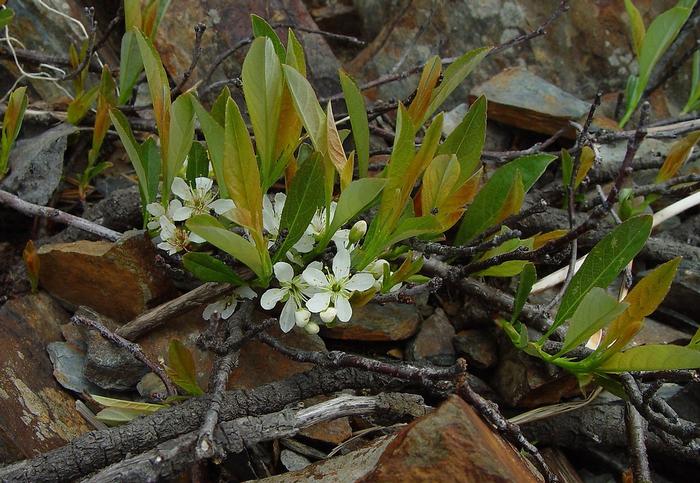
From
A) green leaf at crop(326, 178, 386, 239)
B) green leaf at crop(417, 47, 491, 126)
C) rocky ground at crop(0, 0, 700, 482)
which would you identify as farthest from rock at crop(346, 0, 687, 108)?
green leaf at crop(326, 178, 386, 239)

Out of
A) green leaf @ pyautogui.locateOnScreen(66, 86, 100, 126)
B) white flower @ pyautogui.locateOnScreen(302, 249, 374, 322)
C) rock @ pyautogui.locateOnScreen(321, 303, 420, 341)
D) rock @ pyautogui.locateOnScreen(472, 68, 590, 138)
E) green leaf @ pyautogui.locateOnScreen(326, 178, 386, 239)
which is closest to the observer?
green leaf @ pyautogui.locateOnScreen(326, 178, 386, 239)

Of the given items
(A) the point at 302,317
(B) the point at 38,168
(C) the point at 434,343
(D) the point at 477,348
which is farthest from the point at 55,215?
(D) the point at 477,348

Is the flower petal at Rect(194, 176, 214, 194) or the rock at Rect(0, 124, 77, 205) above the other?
the flower petal at Rect(194, 176, 214, 194)

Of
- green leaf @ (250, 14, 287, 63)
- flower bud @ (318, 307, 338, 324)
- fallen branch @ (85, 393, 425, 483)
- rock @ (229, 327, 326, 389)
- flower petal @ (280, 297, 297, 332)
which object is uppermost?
green leaf @ (250, 14, 287, 63)

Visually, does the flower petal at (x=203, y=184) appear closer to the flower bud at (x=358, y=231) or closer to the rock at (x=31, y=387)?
the flower bud at (x=358, y=231)

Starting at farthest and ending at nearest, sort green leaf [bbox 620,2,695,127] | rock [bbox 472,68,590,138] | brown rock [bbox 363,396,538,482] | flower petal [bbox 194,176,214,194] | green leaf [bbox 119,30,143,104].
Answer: rock [bbox 472,68,590,138]
green leaf [bbox 620,2,695,127]
green leaf [bbox 119,30,143,104]
flower petal [bbox 194,176,214,194]
brown rock [bbox 363,396,538,482]

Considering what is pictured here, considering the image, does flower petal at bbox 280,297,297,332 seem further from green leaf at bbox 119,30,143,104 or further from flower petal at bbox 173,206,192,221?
green leaf at bbox 119,30,143,104

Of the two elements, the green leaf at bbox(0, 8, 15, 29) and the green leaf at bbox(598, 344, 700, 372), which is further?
the green leaf at bbox(0, 8, 15, 29)

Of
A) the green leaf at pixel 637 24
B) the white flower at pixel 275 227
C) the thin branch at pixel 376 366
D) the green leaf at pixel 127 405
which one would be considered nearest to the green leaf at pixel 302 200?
the white flower at pixel 275 227
